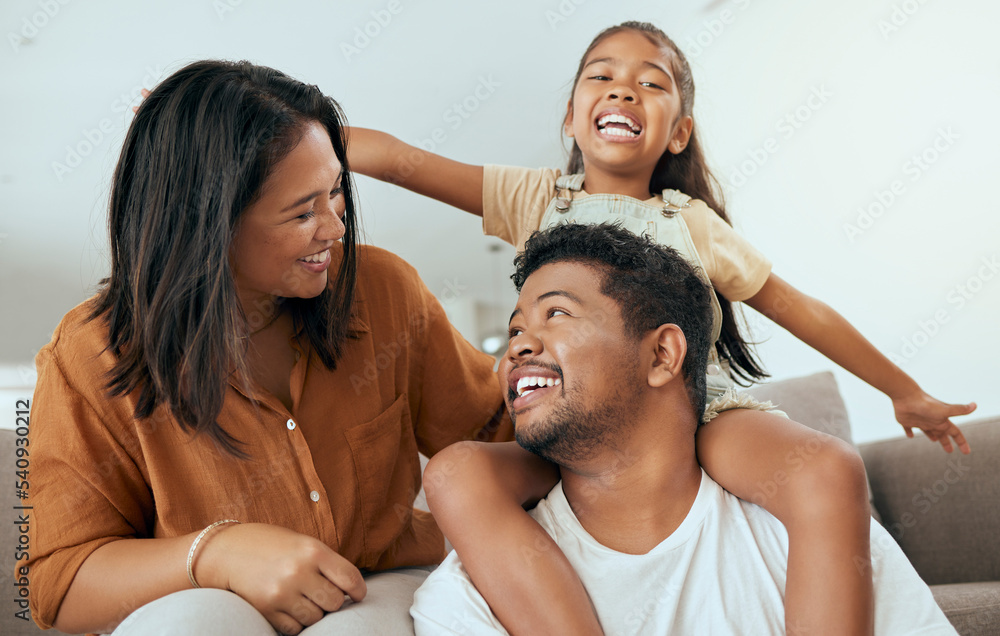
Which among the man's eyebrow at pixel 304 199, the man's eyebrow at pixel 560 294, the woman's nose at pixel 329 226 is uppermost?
the man's eyebrow at pixel 304 199

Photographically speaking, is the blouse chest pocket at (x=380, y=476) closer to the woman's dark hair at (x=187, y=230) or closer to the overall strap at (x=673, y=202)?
the woman's dark hair at (x=187, y=230)

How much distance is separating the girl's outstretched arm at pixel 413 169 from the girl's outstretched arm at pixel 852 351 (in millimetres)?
623

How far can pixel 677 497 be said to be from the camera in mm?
1125

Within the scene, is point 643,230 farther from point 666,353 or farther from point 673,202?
point 666,353

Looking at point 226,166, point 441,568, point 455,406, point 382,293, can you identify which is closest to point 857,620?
point 441,568

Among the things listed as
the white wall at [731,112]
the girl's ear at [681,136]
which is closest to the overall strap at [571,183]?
the girl's ear at [681,136]

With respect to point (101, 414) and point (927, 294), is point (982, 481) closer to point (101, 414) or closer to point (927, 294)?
point (927, 294)

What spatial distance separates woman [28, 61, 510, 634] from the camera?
0.99 meters

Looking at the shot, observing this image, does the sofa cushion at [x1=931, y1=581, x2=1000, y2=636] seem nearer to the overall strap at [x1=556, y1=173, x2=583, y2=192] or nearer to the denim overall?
the denim overall

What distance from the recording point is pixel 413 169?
1.53m

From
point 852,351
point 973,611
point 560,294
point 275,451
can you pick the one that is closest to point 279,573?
point 275,451

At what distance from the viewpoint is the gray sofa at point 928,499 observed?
1.58m

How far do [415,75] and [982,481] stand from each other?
2321 mm

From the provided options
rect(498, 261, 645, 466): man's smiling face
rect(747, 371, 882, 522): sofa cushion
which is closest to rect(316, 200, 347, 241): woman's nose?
rect(498, 261, 645, 466): man's smiling face
